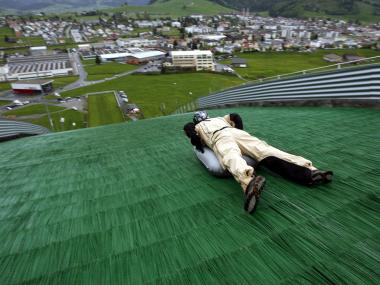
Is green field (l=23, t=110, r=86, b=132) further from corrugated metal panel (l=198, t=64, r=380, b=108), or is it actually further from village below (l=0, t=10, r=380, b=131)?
corrugated metal panel (l=198, t=64, r=380, b=108)

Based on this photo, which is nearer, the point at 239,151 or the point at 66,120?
the point at 239,151

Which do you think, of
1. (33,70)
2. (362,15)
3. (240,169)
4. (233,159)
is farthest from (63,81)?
(362,15)

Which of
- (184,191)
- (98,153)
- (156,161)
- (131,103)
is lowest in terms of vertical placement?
(131,103)

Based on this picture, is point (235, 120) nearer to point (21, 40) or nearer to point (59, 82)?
point (59, 82)

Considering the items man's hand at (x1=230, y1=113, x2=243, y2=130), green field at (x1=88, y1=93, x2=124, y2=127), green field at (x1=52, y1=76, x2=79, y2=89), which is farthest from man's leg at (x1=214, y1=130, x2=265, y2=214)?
green field at (x1=52, y1=76, x2=79, y2=89)

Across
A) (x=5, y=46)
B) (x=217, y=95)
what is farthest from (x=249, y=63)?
(x=5, y=46)

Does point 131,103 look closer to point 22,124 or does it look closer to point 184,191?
point 22,124
